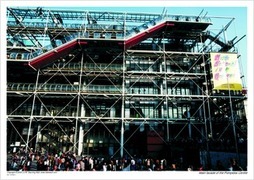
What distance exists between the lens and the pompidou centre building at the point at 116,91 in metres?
15.3

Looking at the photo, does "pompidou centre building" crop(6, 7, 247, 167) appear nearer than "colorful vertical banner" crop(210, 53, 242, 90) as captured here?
No

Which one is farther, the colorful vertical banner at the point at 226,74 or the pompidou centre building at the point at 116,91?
the pompidou centre building at the point at 116,91

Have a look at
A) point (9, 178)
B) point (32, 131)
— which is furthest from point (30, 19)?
point (9, 178)

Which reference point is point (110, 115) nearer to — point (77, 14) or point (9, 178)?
point (77, 14)

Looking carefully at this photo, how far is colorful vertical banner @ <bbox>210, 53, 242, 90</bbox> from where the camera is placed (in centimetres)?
1320

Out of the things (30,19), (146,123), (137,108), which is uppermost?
(30,19)

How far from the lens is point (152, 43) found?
19.1 m

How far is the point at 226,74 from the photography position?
43.7 feet

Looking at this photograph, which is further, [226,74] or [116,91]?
[116,91]

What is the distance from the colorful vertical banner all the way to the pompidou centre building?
114 mm

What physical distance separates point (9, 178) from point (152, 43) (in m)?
15.1

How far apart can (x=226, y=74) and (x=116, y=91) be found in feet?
23.1

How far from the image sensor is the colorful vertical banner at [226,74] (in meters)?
13.2

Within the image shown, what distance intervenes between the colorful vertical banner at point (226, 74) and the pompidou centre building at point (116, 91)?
0.37 feet
